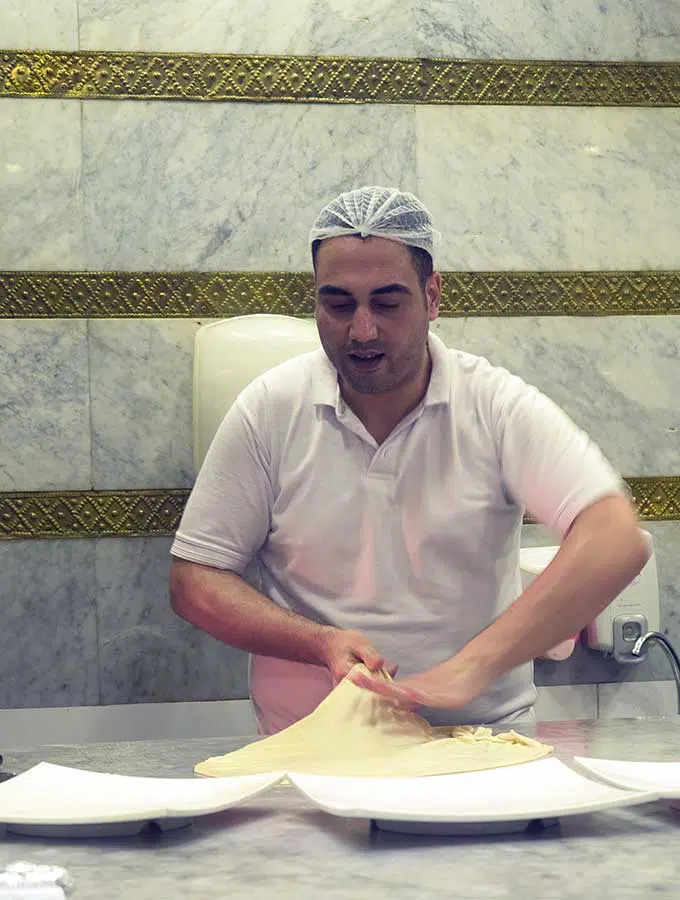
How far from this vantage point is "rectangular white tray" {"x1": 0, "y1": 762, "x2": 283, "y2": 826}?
4.29 ft

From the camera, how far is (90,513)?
3.69 meters

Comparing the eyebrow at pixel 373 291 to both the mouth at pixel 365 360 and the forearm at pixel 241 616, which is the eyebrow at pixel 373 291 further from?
the forearm at pixel 241 616

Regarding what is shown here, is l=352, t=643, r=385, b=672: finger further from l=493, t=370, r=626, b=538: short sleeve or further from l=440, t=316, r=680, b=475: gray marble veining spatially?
l=440, t=316, r=680, b=475: gray marble veining

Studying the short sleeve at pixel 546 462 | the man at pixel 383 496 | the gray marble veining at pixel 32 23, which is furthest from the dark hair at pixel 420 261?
the gray marble veining at pixel 32 23

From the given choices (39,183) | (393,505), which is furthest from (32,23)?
(393,505)

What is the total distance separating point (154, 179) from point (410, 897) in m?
2.89

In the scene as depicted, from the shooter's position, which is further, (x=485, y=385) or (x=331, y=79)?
(x=331, y=79)

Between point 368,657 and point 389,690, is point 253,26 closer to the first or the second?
point 368,657

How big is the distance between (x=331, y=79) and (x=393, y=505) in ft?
5.77

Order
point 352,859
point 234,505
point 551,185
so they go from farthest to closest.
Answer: point 551,185
point 234,505
point 352,859

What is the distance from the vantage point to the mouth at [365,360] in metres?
2.44

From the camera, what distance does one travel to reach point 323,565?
2.46 metres

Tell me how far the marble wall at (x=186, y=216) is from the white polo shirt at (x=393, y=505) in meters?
1.20

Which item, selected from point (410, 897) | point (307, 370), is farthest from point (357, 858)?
point (307, 370)
